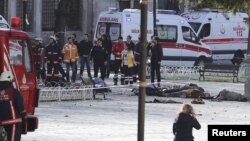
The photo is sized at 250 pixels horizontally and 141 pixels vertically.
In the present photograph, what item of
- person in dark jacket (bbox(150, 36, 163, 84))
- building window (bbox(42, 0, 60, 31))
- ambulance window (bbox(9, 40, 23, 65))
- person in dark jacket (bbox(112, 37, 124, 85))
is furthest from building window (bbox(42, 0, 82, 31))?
ambulance window (bbox(9, 40, 23, 65))

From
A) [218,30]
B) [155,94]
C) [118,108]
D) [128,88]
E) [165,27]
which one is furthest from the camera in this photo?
[218,30]

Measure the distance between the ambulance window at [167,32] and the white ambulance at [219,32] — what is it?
16.6 ft

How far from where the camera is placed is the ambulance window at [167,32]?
42031 millimetres

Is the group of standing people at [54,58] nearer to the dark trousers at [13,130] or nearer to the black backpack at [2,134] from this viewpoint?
the dark trousers at [13,130]

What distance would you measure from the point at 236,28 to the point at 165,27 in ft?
24.5

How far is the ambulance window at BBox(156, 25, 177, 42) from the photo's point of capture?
42.0 metres

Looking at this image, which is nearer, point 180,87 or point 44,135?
point 44,135

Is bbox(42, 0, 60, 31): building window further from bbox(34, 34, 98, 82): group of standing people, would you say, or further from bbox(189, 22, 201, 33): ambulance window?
bbox(34, 34, 98, 82): group of standing people

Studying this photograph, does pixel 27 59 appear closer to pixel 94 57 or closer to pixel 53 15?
pixel 94 57

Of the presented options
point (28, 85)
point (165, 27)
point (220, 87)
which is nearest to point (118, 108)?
point (28, 85)

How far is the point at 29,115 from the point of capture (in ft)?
49.5

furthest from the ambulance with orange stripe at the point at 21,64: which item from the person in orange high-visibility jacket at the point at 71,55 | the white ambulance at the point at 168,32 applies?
the white ambulance at the point at 168,32

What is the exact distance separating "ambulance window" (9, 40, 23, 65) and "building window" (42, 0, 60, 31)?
42.6 metres

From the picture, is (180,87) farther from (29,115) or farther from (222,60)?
(222,60)
